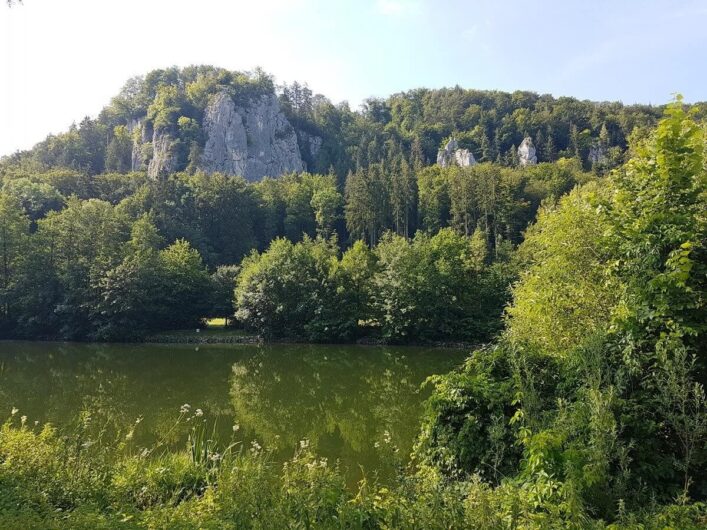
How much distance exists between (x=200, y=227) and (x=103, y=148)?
224ft

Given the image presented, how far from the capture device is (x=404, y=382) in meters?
23.4

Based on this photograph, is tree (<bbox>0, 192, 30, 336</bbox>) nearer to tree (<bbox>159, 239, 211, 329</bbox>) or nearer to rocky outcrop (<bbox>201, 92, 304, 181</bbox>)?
tree (<bbox>159, 239, 211, 329</bbox>)

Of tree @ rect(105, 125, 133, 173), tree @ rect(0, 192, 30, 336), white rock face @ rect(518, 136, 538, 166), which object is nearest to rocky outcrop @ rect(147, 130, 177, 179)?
tree @ rect(105, 125, 133, 173)

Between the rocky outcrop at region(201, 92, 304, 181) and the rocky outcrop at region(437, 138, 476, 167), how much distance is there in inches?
1396

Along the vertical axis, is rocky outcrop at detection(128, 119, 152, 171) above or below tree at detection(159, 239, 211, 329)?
above

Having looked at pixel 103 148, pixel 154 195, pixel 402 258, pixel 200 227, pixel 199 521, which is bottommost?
pixel 199 521

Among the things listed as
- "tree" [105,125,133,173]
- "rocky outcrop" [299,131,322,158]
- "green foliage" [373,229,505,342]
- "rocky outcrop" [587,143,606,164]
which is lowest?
"green foliage" [373,229,505,342]

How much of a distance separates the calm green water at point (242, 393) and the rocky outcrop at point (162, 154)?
73.2 m

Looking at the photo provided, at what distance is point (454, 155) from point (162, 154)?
67.4 meters

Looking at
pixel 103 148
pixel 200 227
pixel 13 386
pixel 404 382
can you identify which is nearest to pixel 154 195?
pixel 200 227

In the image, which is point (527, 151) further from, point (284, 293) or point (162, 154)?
point (284, 293)

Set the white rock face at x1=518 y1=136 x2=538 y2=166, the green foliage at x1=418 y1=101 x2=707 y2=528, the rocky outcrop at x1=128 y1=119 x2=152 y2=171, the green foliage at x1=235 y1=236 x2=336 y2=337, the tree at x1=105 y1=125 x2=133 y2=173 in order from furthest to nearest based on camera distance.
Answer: the tree at x1=105 y1=125 x2=133 y2=173 → the rocky outcrop at x1=128 y1=119 x2=152 y2=171 → the white rock face at x1=518 y1=136 x2=538 y2=166 → the green foliage at x1=235 y1=236 x2=336 y2=337 → the green foliage at x1=418 y1=101 x2=707 y2=528

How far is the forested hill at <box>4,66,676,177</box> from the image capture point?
107m

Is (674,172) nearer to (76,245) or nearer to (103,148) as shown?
(76,245)
